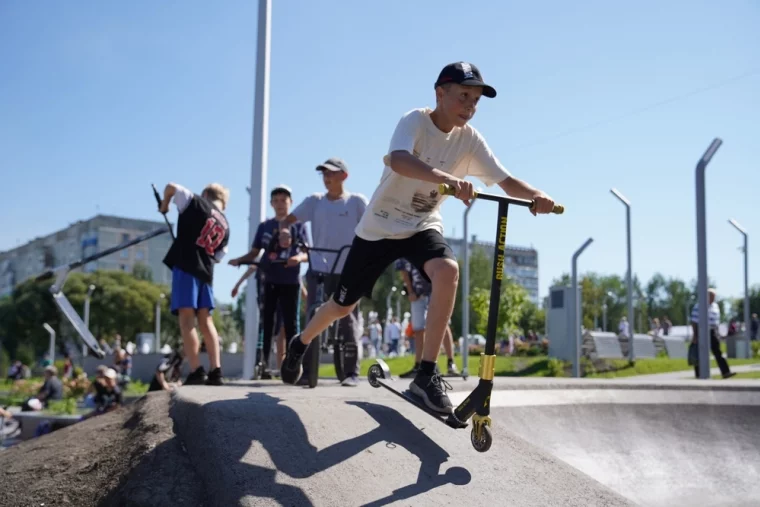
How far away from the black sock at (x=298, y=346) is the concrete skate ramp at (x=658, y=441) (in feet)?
4.96

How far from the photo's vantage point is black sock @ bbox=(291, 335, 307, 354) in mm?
5302

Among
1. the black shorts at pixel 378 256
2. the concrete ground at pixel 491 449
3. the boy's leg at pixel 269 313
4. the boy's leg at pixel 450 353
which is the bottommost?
the concrete ground at pixel 491 449

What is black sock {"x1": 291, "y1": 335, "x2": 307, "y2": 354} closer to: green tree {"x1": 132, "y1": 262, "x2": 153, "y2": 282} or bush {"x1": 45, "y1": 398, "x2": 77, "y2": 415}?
bush {"x1": 45, "y1": 398, "x2": 77, "y2": 415}

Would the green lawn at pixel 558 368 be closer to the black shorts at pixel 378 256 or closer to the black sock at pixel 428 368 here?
the black shorts at pixel 378 256

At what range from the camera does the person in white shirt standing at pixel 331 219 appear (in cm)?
700

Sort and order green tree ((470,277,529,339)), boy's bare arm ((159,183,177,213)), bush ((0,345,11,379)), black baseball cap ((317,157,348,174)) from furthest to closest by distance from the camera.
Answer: bush ((0,345,11,379)), green tree ((470,277,529,339)), black baseball cap ((317,157,348,174)), boy's bare arm ((159,183,177,213))

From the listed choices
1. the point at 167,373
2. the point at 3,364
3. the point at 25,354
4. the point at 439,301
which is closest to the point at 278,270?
→ the point at 167,373


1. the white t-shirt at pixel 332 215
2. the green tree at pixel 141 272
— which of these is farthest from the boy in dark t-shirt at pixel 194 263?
the green tree at pixel 141 272

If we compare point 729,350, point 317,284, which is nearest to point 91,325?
→ point 729,350

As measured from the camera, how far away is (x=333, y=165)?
699cm

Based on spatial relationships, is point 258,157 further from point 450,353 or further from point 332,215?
point 450,353

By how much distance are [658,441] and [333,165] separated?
3811 mm

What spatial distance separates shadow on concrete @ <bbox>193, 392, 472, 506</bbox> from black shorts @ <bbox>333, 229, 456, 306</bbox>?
754mm

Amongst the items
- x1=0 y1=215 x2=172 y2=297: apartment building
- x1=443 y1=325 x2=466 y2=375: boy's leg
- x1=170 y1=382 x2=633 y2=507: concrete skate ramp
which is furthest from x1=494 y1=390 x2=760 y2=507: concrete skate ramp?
x1=0 y1=215 x2=172 y2=297: apartment building
